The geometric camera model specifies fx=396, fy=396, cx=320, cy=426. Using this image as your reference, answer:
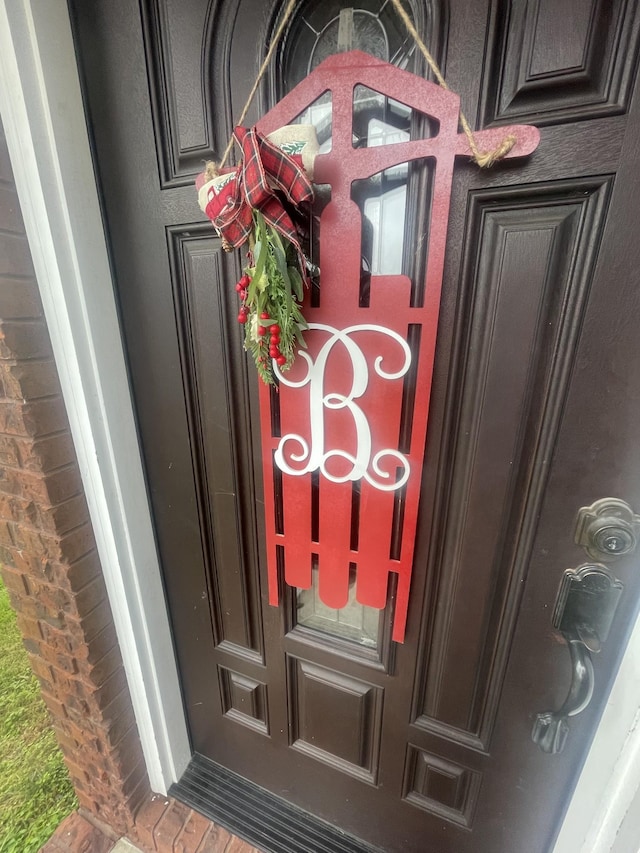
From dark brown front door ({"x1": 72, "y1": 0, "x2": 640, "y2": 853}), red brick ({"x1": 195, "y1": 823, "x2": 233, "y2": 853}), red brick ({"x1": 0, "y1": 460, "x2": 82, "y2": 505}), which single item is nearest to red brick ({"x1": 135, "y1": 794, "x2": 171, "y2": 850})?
red brick ({"x1": 195, "y1": 823, "x2": 233, "y2": 853})

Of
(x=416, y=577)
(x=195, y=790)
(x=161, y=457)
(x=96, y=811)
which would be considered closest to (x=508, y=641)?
(x=416, y=577)

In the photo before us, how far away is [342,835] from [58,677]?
0.86m

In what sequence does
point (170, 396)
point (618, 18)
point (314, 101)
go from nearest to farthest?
point (618, 18) < point (314, 101) < point (170, 396)

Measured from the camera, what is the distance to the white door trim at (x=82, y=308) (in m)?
0.63

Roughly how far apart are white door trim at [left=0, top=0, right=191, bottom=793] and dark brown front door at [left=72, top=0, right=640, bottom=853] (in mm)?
39

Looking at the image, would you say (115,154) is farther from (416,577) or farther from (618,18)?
(416,577)

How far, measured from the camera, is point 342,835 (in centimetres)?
106

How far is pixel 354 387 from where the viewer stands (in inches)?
26.2

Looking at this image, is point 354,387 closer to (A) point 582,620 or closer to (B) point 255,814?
(A) point 582,620

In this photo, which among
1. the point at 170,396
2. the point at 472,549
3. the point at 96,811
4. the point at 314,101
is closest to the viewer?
the point at 314,101

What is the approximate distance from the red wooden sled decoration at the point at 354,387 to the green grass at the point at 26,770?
1.11 meters

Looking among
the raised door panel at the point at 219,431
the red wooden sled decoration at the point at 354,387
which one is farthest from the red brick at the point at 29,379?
the red wooden sled decoration at the point at 354,387

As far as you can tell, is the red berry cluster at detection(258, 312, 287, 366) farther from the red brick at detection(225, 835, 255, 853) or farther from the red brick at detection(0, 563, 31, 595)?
the red brick at detection(225, 835, 255, 853)

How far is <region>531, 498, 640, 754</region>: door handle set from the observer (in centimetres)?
60
